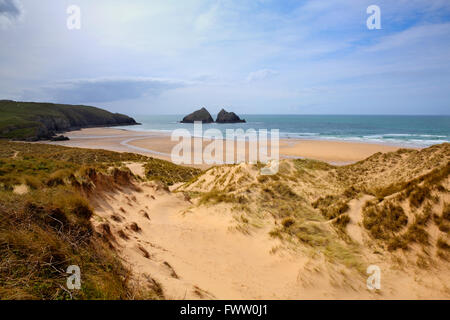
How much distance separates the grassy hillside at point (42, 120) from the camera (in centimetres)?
5633

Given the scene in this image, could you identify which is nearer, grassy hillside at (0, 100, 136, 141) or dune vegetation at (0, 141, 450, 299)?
dune vegetation at (0, 141, 450, 299)

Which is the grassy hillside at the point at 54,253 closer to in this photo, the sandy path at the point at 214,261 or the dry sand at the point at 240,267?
the dry sand at the point at 240,267

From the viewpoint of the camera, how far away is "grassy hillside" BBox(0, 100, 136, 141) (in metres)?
56.3

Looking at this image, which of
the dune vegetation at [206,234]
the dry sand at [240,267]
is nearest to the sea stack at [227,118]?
the dune vegetation at [206,234]

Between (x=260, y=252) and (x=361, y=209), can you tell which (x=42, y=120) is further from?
(x=361, y=209)

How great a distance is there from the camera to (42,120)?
250ft

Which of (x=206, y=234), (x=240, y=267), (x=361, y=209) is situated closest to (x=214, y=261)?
(x=240, y=267)

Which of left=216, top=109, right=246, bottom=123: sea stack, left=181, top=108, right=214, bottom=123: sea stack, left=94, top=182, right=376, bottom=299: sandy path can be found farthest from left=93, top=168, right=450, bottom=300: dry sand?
left=181, top=108, right=214, bottom=123: sea stack

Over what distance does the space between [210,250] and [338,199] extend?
6492 millimetres

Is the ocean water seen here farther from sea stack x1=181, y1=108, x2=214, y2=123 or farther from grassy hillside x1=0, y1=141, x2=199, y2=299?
grassy hillside x1=0, y1=141, x2=199, y2=299
